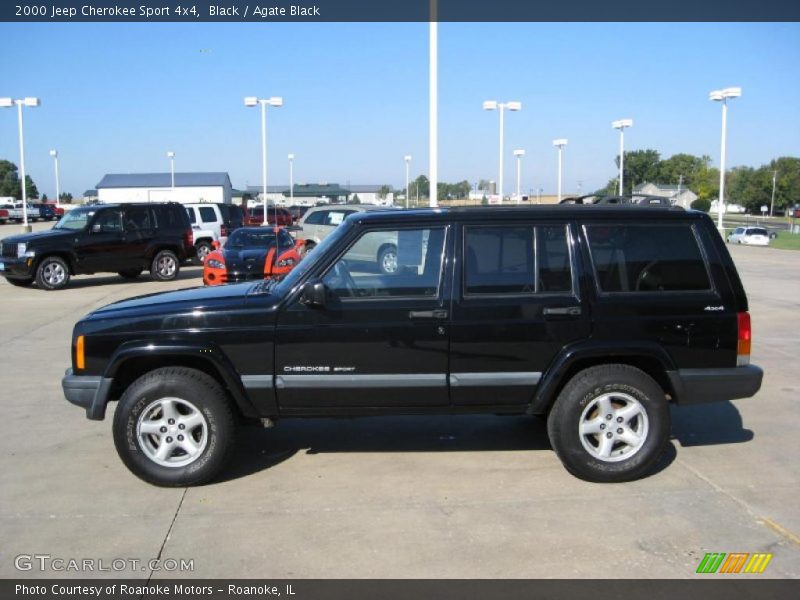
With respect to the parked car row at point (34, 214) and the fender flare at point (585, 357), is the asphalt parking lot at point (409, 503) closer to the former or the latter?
the fender flare at point (585, 357)

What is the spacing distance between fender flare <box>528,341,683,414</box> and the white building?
2716 inches

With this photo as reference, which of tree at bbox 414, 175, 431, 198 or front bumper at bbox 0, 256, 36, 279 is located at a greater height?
tree at bbox 414, 175, 431, 198

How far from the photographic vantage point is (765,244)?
43.4 m

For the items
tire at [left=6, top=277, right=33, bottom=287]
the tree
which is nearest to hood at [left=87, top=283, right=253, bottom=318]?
tire at [left=6, top=277, right=33, bottom=287]

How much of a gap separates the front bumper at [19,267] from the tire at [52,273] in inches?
6.5

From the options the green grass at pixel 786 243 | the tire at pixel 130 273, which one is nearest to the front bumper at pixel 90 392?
the tire at pixel 130 273

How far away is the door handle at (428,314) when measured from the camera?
16.1 feet

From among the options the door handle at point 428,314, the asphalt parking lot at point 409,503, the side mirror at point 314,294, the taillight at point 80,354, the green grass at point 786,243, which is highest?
the side mirror at point 314,294

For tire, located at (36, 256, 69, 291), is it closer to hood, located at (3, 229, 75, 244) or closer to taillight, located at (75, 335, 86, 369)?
hood, located at (3, 229, 75, 244)

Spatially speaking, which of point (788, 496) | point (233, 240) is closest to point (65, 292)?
point (233, 240)

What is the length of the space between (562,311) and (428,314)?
895mm

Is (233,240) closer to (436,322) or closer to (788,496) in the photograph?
(436,322)

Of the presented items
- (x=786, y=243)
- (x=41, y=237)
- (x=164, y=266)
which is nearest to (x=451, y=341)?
(x=41, y=237)

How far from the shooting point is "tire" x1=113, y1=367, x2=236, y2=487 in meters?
4.89
